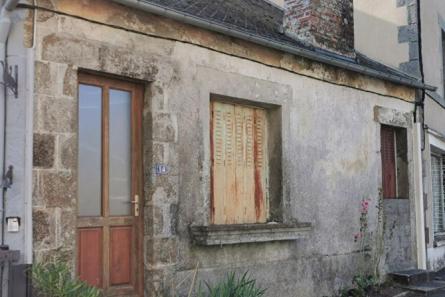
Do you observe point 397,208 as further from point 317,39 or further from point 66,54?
point 66,54

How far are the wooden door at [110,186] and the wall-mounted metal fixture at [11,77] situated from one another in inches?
27.7

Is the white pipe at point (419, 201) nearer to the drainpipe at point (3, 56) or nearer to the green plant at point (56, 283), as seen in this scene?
the green plant at point (56, 283)

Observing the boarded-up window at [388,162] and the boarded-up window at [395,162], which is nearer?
the boarded-up window at [388,162]

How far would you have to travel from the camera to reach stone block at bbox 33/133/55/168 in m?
5.05

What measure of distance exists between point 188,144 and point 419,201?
546 centimetres

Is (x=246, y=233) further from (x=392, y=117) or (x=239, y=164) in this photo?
(x=392, y=117)

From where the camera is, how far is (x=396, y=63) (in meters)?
11.2

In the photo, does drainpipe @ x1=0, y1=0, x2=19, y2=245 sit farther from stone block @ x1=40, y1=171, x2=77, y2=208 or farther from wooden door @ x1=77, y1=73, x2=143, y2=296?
wooden door @ x1=77, y1=73, x2=143, y2=296

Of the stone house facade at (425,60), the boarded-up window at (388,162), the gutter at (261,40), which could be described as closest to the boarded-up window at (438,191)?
the stone house facade at (425,60)

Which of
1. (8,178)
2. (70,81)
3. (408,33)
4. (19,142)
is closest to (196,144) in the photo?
(70,81)

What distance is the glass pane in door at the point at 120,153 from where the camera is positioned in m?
5.83

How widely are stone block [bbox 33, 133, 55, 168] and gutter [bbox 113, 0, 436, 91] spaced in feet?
4.92

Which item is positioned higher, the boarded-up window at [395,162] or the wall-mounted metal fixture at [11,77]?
the wall-mounted metal fixture at [11,77]

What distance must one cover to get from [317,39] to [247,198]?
9.67ft
